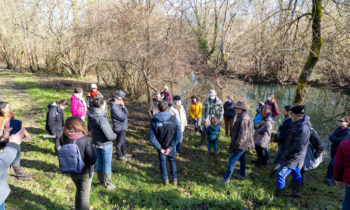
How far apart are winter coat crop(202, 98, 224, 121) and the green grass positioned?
1121mm

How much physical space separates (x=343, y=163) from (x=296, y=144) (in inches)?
37.3

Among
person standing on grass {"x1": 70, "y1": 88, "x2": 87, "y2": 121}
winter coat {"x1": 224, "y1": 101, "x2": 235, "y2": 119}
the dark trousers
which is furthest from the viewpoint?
winter coat {"x1": 224, "y1": 101, "x2": 235, "y2": 119}

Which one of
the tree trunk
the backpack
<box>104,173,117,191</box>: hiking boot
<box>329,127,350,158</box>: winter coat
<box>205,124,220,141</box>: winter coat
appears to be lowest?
<box>104,173,117,191</box>: hiking boot

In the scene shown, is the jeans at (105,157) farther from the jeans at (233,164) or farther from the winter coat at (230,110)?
the winter coat at (230,110)

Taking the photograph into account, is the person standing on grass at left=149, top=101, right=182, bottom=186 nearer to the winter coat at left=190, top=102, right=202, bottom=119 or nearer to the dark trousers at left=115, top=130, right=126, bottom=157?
the dark trousers at left=115, top=130, right=126, bottom=157

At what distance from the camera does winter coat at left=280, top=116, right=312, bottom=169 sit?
3.79m

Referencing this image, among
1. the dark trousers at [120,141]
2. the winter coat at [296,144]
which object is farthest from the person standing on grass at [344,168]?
the dark trousers at [120,141]

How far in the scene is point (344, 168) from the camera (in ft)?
9.52

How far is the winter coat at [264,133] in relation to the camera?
5.28m

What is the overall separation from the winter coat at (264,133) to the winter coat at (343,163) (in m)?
2.33

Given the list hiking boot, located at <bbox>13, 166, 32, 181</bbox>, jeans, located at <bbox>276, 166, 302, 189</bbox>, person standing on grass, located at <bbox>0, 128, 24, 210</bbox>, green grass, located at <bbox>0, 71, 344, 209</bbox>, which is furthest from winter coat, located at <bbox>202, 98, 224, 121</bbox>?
person standing on grass, located at <bbox>0, 128, 24, 210</bbox>

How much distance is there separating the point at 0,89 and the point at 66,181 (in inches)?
467

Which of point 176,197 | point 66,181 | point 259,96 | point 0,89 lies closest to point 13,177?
point 66,181

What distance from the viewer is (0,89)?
12.5m
